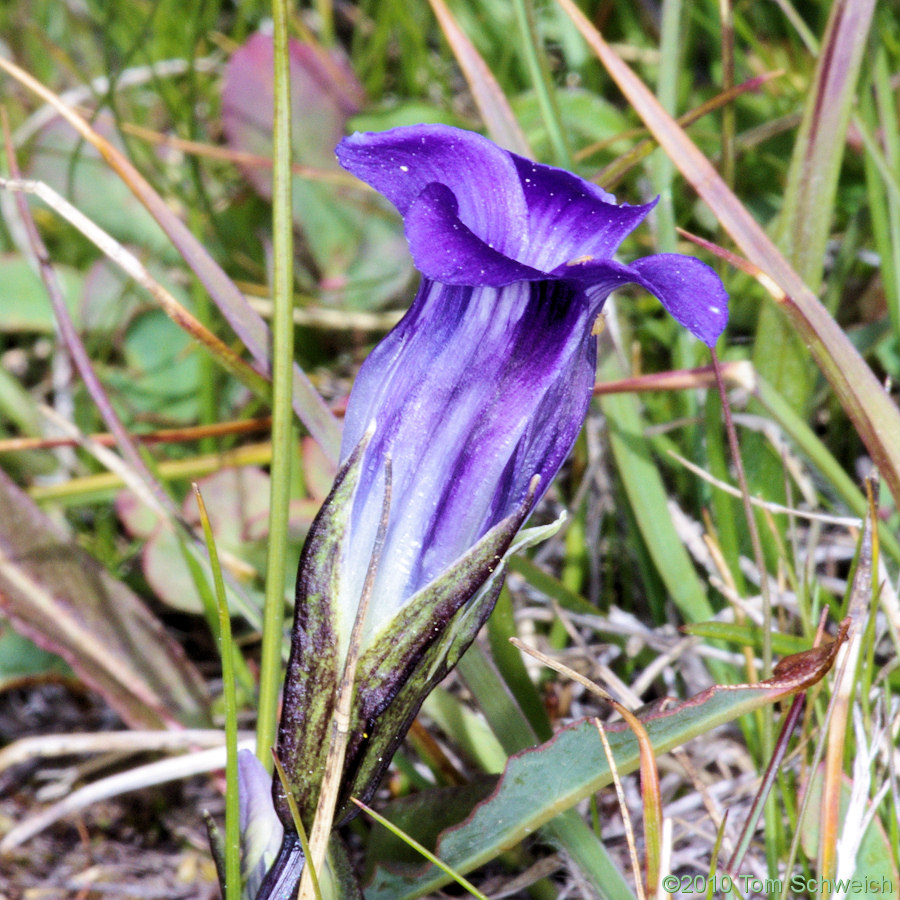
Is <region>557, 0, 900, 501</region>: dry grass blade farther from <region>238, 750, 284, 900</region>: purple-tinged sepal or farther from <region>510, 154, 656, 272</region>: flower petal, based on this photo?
<region>238, 750, 284, 900</region>: purple-tinged sepal

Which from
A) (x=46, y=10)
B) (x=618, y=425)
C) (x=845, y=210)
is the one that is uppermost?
(x=46, y=10)

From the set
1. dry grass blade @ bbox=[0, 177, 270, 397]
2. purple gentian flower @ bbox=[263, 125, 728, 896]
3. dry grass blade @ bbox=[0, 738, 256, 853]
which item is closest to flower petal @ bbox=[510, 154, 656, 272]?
purple gentian flower @ bbox=[263, 125, 728, 896]

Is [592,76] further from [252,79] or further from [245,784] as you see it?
[245,784]

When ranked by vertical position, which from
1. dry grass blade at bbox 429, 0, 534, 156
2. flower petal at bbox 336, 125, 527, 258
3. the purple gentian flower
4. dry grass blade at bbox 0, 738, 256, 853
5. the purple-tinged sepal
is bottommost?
dry grass blade at bbox 0, 738, 256, 853

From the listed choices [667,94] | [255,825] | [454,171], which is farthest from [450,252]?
[667,94]

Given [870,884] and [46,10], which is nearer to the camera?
[870,884]

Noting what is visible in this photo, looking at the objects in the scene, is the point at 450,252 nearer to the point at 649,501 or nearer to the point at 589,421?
the point at 649,501

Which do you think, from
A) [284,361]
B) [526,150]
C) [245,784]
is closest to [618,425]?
[526,150]
